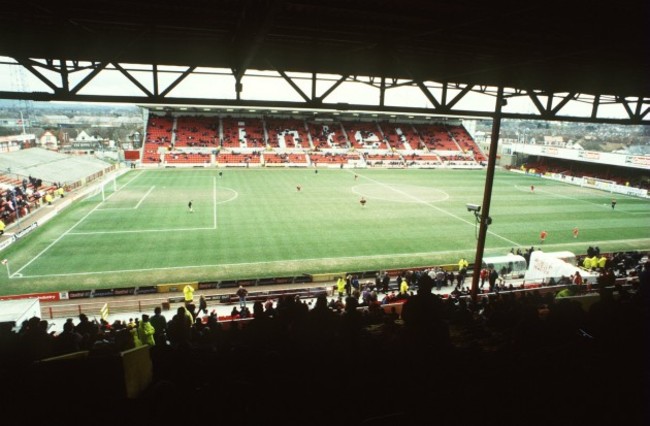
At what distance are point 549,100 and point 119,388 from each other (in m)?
10.9

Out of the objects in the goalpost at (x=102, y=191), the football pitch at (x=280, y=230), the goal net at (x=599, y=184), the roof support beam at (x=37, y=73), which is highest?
the roof support beam at (x=37, y=73)

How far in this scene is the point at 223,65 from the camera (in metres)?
7.23

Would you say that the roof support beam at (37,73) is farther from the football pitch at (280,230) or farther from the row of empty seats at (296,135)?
the row of empty seats at (296,135)

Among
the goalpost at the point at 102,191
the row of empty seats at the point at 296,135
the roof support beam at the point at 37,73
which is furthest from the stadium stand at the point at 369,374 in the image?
the row of empty seats at the point at 296,135

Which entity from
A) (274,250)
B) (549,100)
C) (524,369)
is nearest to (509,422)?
(524,369)

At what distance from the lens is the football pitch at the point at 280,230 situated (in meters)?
19.3

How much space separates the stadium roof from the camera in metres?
5.00

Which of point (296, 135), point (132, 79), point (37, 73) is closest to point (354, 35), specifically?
point (132, 79)

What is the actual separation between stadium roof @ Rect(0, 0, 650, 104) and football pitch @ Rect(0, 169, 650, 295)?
12.9 m

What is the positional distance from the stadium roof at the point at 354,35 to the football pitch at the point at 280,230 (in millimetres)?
12905

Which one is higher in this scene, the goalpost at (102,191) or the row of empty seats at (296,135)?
the row of empty seats at (296,135)

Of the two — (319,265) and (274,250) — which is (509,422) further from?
(274,250)

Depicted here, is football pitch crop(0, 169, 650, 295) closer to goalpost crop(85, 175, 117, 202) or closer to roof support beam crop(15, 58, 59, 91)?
goalpost crop(85, 175, 117, 202)

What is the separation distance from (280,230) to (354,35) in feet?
64.1
